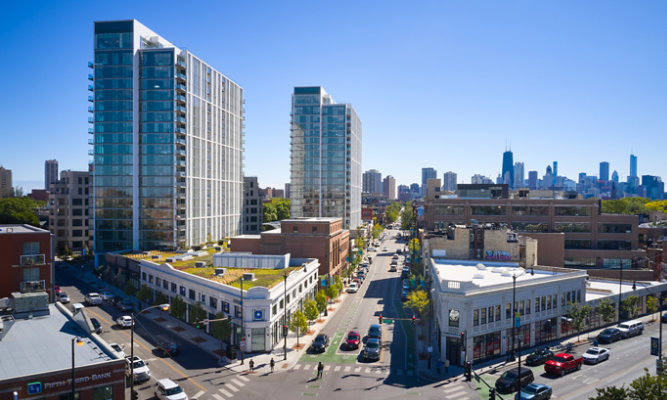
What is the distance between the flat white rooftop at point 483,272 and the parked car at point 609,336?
30.6ft

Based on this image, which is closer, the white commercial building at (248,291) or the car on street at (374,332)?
the white commercial building at (248,291)

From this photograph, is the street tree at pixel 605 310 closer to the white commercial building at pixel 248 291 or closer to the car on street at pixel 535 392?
the car on street at pixel 535 392

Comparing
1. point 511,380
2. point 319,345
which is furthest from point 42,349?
point 511,380

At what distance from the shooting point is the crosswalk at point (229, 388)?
1522 inches

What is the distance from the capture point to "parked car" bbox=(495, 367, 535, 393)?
39344mm

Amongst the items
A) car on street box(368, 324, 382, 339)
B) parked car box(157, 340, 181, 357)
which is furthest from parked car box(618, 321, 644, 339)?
parked car box(157, 340, 181, 357)

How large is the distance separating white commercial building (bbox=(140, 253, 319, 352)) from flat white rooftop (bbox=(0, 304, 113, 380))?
51.5ft

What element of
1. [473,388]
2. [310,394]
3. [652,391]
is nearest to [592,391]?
[473,388]

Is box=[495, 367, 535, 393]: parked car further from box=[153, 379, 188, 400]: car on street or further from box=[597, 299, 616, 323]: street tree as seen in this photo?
box=[153, 379, 188, 400]: car on street

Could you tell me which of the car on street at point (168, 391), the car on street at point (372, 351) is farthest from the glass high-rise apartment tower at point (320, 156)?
the car on street at point (168, 391)

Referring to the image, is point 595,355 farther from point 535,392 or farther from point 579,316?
point 535,392

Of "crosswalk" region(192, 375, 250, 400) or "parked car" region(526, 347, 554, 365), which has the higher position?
"parked car" region(526, 347, 554, 365)

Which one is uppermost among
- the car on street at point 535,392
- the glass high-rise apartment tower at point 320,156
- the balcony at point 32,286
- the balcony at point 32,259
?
the glass high-rise apartment tower at point 320,156

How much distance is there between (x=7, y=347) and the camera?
1252 inches
